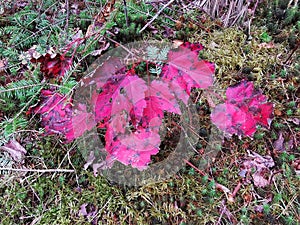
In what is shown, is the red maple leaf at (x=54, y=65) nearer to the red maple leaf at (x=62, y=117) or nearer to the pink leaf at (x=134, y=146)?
the red maple leaf at (x=62, y=117)

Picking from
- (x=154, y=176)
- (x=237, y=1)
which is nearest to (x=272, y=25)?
(x=237, y=1)

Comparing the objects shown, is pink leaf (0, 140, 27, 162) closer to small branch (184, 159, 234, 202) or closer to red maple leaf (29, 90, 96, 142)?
red maple leaf (29, 90, 96, 142)

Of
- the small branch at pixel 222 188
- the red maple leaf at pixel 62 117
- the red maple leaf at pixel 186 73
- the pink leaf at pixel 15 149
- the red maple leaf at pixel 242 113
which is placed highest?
the red maple leaf at pixel 186 73

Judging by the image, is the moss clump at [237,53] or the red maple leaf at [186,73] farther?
the moss clump at [237,53]

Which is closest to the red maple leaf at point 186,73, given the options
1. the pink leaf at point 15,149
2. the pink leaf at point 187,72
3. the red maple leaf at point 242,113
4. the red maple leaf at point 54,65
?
the pink leaf at point 187,72

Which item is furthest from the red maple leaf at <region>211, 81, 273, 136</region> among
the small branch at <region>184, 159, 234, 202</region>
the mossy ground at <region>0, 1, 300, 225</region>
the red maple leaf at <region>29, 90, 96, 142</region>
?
the red maple leaf at <region>29, 90, 96, 142</region>

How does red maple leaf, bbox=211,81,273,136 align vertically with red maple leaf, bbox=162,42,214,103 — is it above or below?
below
